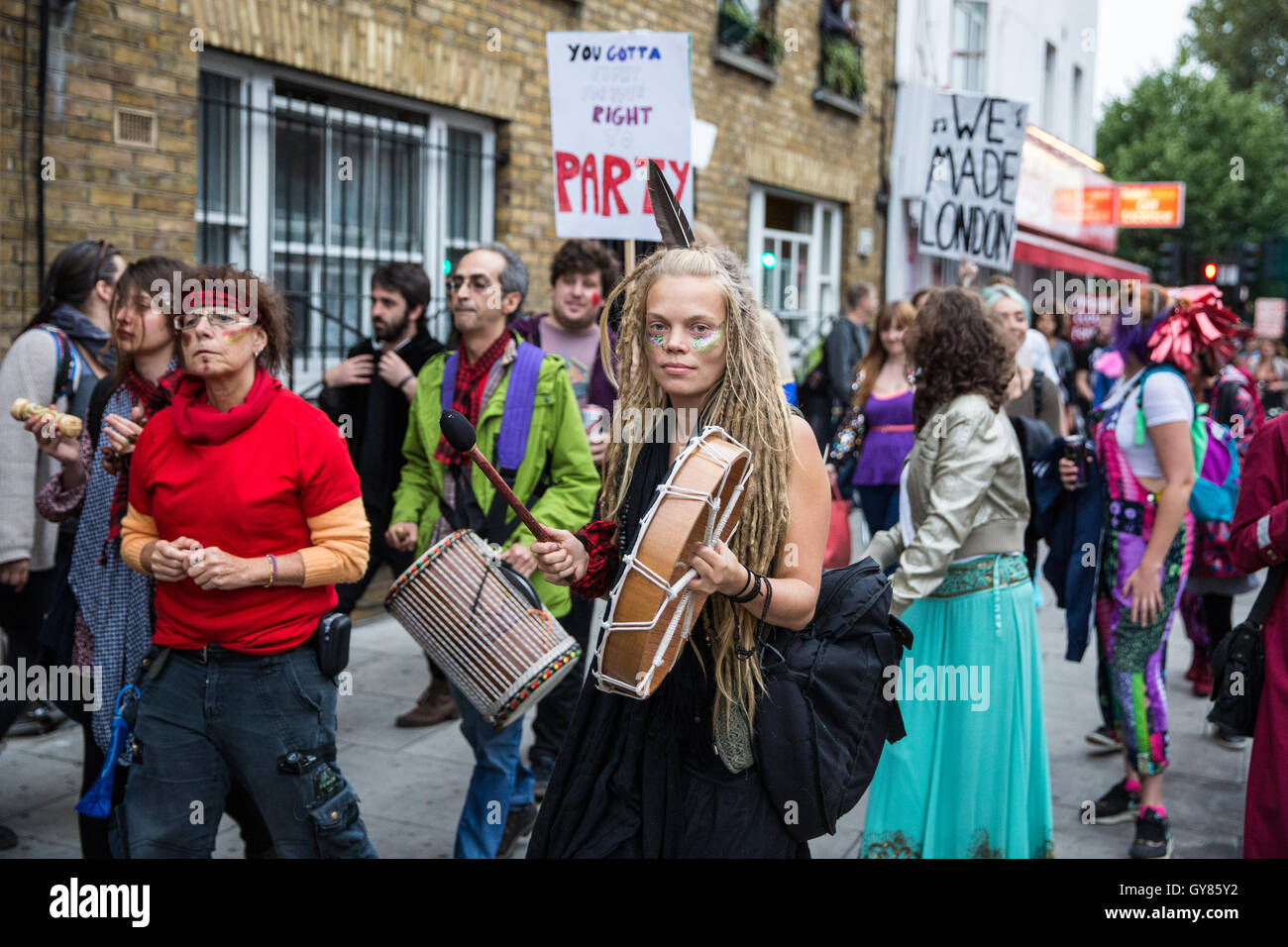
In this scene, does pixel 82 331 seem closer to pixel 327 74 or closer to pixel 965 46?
pixel 327 74

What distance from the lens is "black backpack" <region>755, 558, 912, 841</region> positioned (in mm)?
2461

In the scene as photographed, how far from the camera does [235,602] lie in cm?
312

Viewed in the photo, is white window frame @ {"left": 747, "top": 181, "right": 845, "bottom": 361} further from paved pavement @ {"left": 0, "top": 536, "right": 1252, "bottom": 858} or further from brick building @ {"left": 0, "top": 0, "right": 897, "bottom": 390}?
paved pavement @ {"left": 0, "top": 536, "right": 1252, "bottom": 858}

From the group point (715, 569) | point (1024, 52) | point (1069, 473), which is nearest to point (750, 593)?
point (715, 569)

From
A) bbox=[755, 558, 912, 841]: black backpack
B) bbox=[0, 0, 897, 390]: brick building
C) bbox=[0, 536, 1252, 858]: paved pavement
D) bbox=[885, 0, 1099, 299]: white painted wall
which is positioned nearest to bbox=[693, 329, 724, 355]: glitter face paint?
bbox=[755, 558, 912, 841]: black backpack

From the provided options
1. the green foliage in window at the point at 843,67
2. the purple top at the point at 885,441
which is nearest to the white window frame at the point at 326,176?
the purple top at the point at 885,441

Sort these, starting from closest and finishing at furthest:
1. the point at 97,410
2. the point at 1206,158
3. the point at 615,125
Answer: the point at 97,410
the point at 615,125
the point at 1206,158

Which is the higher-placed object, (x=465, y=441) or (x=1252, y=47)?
(x=1252, y=47)

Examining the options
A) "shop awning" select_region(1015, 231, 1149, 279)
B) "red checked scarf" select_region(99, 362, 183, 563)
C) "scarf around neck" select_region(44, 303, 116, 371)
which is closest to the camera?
"red checked scarf" select_region(99, 362, 183, 563)

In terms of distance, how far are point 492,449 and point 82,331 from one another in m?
1.50

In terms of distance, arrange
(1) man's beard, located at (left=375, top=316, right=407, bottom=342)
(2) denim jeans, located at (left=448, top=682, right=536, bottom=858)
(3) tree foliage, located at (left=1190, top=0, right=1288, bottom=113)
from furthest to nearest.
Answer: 1. (3) tree foliage, located at (left=1190, top=0, right=1288, bottom=113)
2. (1) man's beard, located at (left=375, top=316, right=407, bottom=342)
3. (2) denim jeans, located at (left=448, top=682, right=536, bottom=858)

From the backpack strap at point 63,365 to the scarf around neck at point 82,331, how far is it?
0.11 feet

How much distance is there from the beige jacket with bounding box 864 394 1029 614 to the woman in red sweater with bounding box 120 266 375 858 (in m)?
1.68
